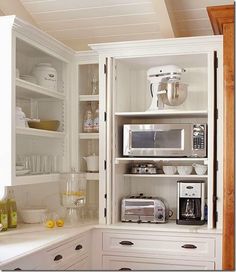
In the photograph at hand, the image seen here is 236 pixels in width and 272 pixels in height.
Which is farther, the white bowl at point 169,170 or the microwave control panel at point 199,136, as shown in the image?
the white bowl at point 169,170

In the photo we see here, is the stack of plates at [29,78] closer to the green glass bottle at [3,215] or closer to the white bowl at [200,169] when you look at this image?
the green glass bottle at [3,215]

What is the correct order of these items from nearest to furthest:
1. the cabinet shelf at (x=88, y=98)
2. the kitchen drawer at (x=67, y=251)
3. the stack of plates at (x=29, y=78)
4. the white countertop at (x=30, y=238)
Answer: the white countertop at (x=30, y=238)
the kitchen drawer at (x=67, y=251)
the stack of plates at (x=29, y=78)
the cabinet shelf at (x=88, y=98)

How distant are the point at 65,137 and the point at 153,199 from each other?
841 mm

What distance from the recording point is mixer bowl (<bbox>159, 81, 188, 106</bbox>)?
3475 millimetres

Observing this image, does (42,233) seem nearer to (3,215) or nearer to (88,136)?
(3,215)

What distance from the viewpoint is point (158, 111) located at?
3.45 m

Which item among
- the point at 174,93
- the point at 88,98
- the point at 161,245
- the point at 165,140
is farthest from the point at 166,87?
the point at 161,245

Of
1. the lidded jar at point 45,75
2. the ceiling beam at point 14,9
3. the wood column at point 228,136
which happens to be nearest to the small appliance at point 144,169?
the wood column at point 228,136

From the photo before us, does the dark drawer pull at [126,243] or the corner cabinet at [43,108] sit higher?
the corner cabinet at [43,108]

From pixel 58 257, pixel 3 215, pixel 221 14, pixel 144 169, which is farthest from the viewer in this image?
pixel 144 169

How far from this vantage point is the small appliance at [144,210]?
349cm

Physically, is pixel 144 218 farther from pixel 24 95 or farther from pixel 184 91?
pixel 24 95

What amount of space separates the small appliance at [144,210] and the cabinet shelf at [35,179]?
0.55 m

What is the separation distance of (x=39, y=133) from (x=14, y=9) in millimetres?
1080
